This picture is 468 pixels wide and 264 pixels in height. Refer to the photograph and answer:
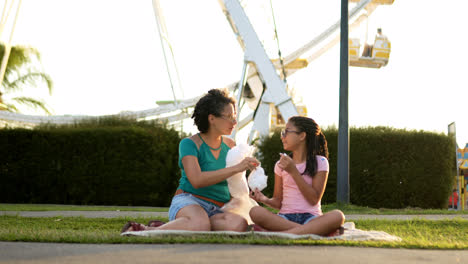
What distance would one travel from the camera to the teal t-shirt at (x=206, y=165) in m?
4.90

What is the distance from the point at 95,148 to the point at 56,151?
953 mm

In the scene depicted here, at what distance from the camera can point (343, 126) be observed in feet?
37.7

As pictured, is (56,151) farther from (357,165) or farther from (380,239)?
(380,239)

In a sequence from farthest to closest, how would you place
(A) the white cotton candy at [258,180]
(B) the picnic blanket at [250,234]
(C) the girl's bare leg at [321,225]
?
1. (A) the white cotton candy at [258,180]
2. (C) the girl's bare leg at [321,225]
3. (B) the picnic blanket at [250,234]

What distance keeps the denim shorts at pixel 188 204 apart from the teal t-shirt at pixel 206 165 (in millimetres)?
69

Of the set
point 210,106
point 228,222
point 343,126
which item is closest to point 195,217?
point 228,222

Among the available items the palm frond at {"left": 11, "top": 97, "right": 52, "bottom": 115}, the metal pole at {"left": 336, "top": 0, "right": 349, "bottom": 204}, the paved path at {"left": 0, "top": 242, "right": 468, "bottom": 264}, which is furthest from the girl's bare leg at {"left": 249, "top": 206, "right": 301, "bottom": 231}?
the palm frond at {"left": 11, "top": 97, "right": 52, "bottom": 115}

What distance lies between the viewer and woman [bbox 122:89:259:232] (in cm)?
468

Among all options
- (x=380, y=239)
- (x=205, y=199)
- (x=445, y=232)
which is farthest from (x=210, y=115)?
(x=445, y=232)

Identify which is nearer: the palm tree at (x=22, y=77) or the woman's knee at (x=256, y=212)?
the woman's knee at (x=256, y=212)

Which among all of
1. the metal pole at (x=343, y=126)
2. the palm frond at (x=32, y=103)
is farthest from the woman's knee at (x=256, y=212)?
the palm frond at (x=32, y=103)

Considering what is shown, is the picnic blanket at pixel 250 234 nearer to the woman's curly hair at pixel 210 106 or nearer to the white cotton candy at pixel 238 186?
the white cotton candy at pixel 238 186

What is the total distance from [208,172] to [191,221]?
15.6 inches

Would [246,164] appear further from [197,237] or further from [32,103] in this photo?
[32,103]
